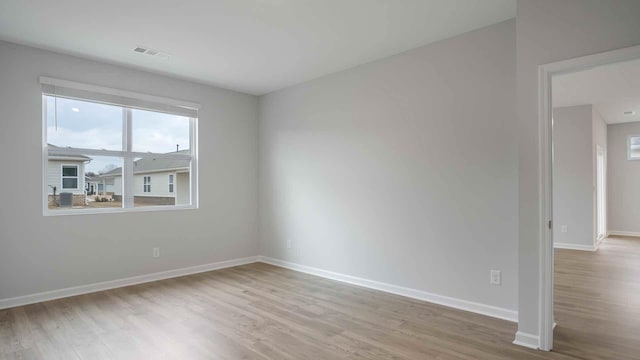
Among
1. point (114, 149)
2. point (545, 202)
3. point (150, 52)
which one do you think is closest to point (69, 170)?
point (114, 149)

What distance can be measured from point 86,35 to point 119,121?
1.21m

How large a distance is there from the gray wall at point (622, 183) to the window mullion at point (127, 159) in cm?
993

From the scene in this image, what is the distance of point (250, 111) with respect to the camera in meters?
5.57

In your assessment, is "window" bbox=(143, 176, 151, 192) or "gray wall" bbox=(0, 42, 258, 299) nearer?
"gray wall" bbox=(0, 42, 258, 299)

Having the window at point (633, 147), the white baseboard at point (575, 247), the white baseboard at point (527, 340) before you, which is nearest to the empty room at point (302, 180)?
the white baseboard at point (527, 340)

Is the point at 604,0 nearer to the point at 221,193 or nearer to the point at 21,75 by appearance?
the point at 221,193

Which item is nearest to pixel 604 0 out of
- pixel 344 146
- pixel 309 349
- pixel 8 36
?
pixel 344 146

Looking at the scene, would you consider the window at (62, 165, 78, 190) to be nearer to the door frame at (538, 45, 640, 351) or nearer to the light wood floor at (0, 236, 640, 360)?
the light wood floor at (0, 236, 640, 360)

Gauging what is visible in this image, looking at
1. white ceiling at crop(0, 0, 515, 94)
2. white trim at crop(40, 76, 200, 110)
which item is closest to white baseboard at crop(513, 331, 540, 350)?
white ceiling at crop(0, 0, 515, 94)

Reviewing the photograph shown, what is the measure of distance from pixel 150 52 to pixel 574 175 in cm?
718

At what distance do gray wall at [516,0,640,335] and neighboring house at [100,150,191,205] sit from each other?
4.13 meters

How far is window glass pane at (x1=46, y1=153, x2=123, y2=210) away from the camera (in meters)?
3.82

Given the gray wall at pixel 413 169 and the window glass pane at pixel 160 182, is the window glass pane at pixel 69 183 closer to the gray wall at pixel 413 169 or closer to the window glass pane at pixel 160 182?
the window glass pane at pixel 160 182

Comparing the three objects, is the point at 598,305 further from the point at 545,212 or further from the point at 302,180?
the point at 302,180
